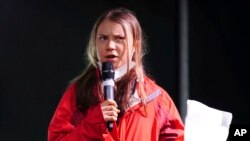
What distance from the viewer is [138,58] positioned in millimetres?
1211

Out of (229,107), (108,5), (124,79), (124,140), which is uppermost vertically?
(108,5)

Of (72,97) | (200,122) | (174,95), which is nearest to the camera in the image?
(200,122)

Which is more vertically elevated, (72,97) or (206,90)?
(72,97)

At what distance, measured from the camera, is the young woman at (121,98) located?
44.1 inches

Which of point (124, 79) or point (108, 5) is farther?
point (108, 5)

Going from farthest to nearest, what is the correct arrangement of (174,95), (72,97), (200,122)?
(174,95), (72,97), (200,122)

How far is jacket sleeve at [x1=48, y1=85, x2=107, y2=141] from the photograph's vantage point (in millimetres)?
1053

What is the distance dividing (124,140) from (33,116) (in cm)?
153

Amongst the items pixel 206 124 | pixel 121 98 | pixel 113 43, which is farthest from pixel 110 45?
pixel 206 124

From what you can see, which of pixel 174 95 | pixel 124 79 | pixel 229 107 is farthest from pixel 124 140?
pixel 229 107

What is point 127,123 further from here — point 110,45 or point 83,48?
point 83,48

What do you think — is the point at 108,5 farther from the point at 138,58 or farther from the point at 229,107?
the point at 138,58

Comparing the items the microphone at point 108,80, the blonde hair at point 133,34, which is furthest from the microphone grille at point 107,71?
the blonde hair at point 133,34

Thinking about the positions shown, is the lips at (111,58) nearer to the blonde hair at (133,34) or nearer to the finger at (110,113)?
the blonde hair at (133,34)
